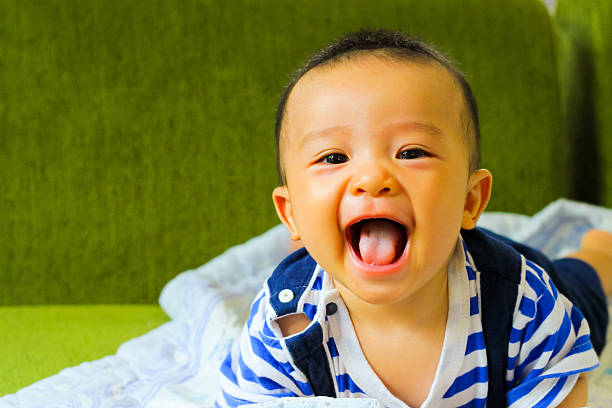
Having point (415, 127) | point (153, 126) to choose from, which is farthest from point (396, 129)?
point (153, 126)

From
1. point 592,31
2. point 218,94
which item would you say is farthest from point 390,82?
point 592,31

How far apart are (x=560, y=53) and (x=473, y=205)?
989 mm

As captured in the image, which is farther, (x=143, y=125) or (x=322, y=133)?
(x=143, y=125)

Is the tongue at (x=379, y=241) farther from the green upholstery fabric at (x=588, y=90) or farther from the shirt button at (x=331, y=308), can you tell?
the green upholstery fabric at (x=588, y=90)

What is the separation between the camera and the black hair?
0.75 m

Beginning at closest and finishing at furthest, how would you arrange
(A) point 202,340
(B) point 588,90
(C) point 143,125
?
1. (A) point 202,340
2. (C) point 143,125
3. (B) point 588,90

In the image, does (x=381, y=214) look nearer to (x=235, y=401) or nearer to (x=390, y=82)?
(x=390, y=82)

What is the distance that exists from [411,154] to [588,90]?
1030 millimetres

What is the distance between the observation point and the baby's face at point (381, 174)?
69 cm

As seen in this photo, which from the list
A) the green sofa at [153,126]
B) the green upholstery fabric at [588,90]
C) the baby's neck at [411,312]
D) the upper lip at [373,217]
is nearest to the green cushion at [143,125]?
the green sofa at [153,126]

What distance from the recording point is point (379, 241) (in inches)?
27.7

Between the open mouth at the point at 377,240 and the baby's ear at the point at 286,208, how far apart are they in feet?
0.39

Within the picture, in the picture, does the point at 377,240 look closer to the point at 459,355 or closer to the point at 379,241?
the point at 379,241

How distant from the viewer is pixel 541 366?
796 millimetres
